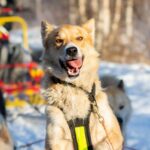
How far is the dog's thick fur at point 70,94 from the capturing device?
12.1 feet

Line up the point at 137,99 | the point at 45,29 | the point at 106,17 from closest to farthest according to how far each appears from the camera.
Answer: the point at 45,29, the point at 137,99, the point at 106,17

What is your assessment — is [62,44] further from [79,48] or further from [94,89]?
[94,89]

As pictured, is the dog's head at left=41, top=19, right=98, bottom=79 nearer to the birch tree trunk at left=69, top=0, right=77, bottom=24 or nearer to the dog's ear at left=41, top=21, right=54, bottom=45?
the dog's ear at left=41, top=21, right=54, bottom=45

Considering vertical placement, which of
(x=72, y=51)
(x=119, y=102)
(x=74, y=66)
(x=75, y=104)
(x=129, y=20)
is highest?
(x=72, y=51)

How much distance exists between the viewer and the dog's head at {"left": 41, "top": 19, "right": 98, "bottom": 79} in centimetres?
366

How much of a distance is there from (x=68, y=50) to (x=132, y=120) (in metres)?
4.06

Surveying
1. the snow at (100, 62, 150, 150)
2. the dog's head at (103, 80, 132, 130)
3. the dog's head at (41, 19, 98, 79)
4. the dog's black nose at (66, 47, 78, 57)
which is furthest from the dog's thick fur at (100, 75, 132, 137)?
the dog's black nose at (66, 47, 78, 57)

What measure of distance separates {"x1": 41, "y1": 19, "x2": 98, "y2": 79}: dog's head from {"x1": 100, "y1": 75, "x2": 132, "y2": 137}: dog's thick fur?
140 cm

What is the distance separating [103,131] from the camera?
3736 mm

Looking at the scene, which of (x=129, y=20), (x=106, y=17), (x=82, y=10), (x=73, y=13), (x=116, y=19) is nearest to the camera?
(x=106, y=17)

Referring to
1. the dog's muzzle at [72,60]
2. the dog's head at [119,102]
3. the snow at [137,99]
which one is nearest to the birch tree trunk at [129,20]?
the snow at [137,99]

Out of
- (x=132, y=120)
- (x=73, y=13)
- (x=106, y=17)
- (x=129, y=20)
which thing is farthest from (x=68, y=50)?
(x=73, y=13)

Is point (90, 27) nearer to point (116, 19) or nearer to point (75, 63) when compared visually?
point (75, 63)

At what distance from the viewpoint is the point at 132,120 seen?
24.7ft
